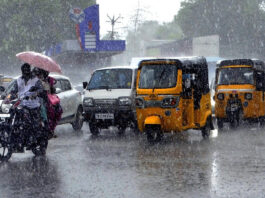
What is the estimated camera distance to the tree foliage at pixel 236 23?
76.1m

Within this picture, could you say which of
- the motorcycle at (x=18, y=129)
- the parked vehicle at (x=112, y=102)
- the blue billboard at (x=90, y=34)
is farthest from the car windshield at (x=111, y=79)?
the blue billboard at (x=90, y=34)

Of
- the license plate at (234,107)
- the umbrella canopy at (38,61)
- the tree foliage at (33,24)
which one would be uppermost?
the tree foliage at (33,24)

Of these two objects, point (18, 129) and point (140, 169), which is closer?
point (140, 169)

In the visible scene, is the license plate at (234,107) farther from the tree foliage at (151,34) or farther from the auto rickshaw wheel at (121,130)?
the tree foliage at (151,34)

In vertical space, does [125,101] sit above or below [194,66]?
below

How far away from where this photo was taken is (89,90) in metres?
15.3

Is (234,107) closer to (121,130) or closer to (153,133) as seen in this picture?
(121,130)

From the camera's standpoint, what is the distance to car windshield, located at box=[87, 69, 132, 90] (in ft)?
50.1

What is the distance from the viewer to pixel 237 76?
16812mm

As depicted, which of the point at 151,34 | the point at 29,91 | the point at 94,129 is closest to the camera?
the point at 29,91

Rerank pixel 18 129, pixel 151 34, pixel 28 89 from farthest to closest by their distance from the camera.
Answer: pixel 151 34 → pixel 28 89 → pixel 18 129

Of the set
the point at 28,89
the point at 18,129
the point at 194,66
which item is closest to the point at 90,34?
the point at 194,66

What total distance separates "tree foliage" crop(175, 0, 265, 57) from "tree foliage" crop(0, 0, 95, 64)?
23013mm

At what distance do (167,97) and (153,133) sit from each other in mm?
981
